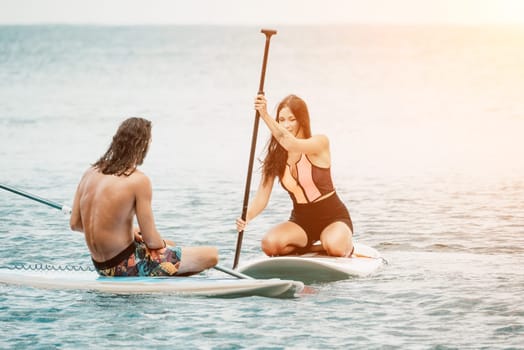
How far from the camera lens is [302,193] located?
866 centimetres

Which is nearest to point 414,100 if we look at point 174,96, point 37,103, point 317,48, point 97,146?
point 174,96

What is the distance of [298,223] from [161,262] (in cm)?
133

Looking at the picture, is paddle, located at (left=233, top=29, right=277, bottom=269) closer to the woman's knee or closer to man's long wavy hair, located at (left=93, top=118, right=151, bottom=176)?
the woman's knee

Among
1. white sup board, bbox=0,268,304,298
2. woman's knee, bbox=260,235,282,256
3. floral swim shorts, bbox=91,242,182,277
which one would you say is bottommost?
white sup board, bbox=0,268,304,298

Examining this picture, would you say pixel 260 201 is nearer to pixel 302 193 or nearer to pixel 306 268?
pixel 302 193

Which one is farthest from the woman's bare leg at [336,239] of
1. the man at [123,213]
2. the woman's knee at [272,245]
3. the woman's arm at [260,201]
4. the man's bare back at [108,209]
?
the man's bare back at [108,209]

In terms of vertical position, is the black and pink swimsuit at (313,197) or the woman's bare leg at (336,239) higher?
the black and pink swimsuit at (313,197)

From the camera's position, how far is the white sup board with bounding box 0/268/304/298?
7.63 meters

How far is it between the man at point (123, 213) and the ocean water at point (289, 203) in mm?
247

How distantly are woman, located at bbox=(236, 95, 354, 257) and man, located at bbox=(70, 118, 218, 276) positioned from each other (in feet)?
3.38

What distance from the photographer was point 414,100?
110ft

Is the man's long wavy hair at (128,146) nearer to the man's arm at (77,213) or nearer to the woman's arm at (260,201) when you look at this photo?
the man's arm at (77,213)

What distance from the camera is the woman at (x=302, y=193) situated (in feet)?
28.0

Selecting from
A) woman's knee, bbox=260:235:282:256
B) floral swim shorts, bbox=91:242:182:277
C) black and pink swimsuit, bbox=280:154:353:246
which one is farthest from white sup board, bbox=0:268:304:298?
black and pink swimsuit, bbox=280:154:353:246
